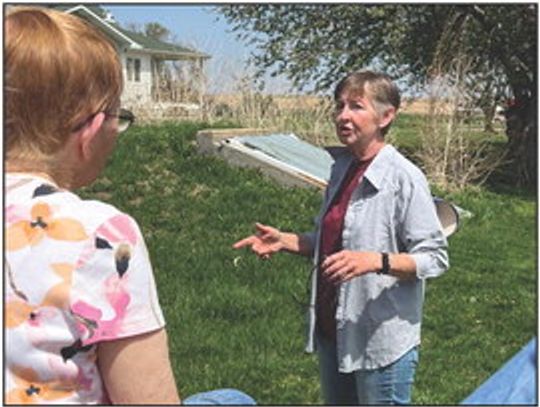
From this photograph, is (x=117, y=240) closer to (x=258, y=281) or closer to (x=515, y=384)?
(x=515, y=384)

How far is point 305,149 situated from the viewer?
36.6 feet

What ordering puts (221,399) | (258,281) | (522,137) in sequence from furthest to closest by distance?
(522,137) < (258,281) < (221,399)

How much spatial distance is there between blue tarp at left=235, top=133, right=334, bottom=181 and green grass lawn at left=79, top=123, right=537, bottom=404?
0.59 metres

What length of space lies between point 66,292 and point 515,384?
30.8 inches

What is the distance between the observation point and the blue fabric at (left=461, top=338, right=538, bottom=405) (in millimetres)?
1599

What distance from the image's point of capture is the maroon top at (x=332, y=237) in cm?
286


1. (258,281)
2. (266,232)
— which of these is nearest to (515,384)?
(266,232)

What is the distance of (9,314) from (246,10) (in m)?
15.3

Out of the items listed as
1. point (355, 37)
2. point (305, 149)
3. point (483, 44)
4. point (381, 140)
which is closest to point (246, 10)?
point (355, 37)

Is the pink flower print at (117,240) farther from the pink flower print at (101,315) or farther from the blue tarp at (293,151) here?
the blue tarp at (293,151)

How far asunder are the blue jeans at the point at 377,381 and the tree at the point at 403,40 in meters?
11.6

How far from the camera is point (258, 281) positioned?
264 inches

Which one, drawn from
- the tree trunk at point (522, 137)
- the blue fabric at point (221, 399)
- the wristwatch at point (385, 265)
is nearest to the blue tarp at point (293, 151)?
the tree trunk at point (522, 137)

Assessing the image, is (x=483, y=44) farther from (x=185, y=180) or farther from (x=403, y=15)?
(x=185, y=180)
